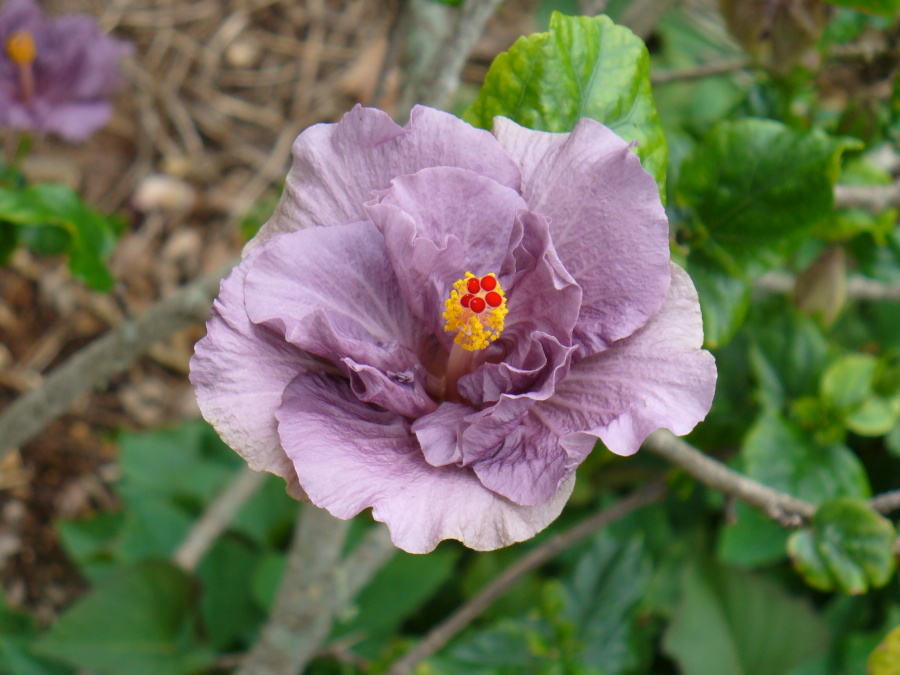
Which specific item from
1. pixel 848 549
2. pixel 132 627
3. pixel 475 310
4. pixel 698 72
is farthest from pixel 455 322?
pixel 132 627

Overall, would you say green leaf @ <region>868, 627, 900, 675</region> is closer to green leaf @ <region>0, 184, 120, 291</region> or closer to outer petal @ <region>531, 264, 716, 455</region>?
outer petal @ <region>531, 264, 716, 455</region>

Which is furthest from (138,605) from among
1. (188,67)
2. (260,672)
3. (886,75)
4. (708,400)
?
(188,67)

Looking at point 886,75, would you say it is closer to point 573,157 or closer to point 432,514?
point 573,157

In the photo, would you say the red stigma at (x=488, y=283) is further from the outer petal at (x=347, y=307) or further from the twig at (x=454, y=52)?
the twig at (x=454, y=52)

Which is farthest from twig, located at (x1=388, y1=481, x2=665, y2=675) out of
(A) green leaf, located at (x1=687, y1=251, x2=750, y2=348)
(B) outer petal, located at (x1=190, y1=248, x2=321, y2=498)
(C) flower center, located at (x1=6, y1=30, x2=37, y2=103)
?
(C) flower center, located at (x1=6, y1=30, x2=37, y2=103)

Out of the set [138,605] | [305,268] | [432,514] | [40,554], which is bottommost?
[40,554]
